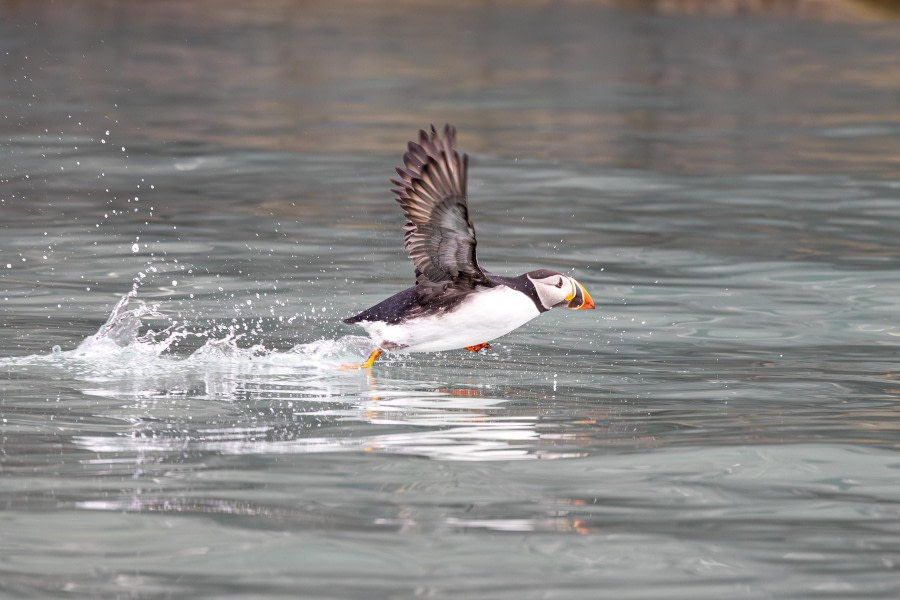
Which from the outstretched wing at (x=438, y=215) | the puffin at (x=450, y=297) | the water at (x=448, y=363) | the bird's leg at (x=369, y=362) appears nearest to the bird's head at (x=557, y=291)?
the puffin at (x=450, y=297)

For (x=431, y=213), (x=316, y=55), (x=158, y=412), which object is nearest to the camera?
(x=158, y=412)

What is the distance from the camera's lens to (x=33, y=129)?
75.8ft

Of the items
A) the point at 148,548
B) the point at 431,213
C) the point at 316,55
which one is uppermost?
the point at 316,55

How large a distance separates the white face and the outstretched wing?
0.28 m

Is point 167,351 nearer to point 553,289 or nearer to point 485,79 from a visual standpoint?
point 553,289

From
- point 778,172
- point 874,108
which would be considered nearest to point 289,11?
point 874,108

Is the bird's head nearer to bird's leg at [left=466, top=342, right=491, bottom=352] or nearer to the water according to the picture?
the water

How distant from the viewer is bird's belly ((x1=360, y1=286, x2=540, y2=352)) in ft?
31.4

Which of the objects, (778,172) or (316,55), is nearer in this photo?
(778,172)

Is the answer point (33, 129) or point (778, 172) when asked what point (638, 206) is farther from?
point (33, 129)

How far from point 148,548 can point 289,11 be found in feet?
148

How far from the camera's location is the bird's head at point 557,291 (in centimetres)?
973

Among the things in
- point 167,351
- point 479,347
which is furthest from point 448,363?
point 167,351

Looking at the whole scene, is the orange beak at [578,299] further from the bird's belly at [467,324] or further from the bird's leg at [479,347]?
the bird's leg at [479,347]
